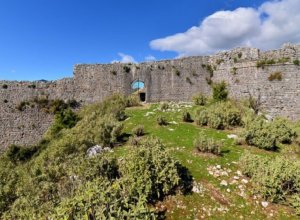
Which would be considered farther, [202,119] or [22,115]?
[22,115]

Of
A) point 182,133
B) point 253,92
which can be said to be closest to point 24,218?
point 182,133

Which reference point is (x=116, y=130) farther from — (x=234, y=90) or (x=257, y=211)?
(x=234, y=90)

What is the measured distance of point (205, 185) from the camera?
9898 millimetres

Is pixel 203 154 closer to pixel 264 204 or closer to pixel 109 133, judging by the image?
pixel 264 204

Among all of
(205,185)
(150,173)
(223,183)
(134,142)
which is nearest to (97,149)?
(134,142)

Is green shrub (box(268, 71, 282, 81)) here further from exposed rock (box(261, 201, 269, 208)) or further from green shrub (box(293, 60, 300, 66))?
exposed rock (box(261, 201, 269, 208))

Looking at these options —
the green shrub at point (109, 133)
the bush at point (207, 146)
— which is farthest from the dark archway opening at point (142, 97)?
the bush at point (207, 146)

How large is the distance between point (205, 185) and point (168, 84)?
648 inches

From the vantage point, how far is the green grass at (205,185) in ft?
28.5

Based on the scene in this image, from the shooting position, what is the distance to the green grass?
8672 mm

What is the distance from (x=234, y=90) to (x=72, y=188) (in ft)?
59.2

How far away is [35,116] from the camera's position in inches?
941

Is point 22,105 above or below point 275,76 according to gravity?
below

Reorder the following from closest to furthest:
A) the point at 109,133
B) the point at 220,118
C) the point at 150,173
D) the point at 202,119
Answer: the point at 150,173
the point at 109,133
the point at 220,118
the point at 202,119
